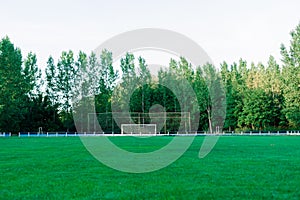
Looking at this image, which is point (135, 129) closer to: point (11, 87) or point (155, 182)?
point (11, 87)

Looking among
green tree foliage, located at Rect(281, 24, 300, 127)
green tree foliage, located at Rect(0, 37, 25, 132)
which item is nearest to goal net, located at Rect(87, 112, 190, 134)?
green tree foliage, located at Rect(0, 37, 25, 132)

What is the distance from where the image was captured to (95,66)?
64500 mm

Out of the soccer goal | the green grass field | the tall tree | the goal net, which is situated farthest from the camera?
the goal net

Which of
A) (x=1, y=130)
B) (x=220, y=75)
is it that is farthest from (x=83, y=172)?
(x=220, y=75)

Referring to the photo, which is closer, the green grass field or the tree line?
the green grass field

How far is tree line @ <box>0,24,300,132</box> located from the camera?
2190 inches

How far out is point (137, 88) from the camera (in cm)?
6506

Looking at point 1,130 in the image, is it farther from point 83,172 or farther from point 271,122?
point 83,172

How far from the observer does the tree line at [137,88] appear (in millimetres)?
55625

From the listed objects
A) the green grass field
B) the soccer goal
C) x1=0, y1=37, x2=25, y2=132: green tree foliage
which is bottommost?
the green grass field

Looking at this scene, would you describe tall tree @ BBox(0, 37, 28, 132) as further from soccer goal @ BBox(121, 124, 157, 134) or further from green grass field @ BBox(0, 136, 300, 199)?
green grass field @ BBox(0, 136, 300, 199)

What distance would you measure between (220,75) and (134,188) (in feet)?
195

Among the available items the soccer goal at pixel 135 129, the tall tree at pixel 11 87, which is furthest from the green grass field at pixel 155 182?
the soccer goal at pixel 135 129

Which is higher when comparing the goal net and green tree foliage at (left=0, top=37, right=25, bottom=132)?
green tree foliage at (left=0, top=37, right=25, bottom=132)
